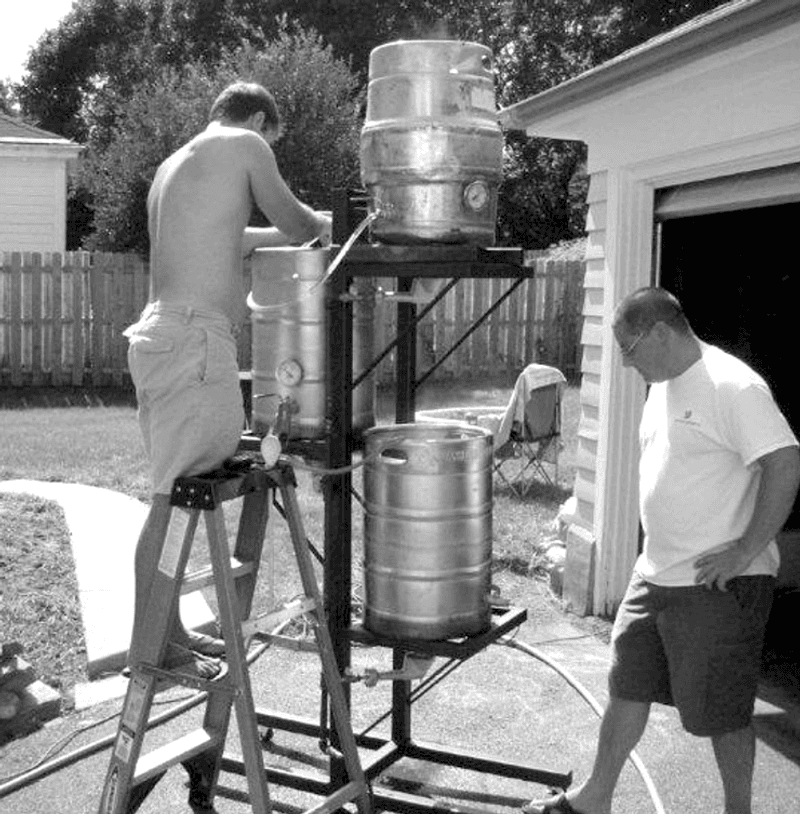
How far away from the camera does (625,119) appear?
→ 6.45 metres

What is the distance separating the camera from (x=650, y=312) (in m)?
3.94

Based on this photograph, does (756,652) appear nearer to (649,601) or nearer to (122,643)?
(649,601)

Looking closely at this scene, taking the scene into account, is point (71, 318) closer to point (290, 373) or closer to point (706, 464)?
point (290, 373)

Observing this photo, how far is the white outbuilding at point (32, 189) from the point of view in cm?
2167

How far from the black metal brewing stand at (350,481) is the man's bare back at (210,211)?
312 mm

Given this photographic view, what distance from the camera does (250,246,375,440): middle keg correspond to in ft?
13.0

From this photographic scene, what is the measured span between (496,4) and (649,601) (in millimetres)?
34505

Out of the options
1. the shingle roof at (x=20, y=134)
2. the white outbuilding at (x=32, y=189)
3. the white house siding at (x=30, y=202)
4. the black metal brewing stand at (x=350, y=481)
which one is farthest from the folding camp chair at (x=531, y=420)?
the shingle roof at (x=20, y=134)

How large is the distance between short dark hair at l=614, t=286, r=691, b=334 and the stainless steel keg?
61 centimetres

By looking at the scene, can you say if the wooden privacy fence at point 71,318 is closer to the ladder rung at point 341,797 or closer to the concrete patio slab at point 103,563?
the concrete patio slab at point 103,563

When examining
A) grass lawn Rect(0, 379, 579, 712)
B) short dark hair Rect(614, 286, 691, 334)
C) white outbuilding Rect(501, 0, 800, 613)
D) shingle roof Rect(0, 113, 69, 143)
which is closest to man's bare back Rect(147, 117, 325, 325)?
short dark hair Rect(614, 286, 691, 334)

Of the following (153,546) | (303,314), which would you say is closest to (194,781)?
(153,546)

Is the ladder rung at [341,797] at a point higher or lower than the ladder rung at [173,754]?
lower

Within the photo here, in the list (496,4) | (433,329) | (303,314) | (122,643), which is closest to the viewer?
(303,314)
